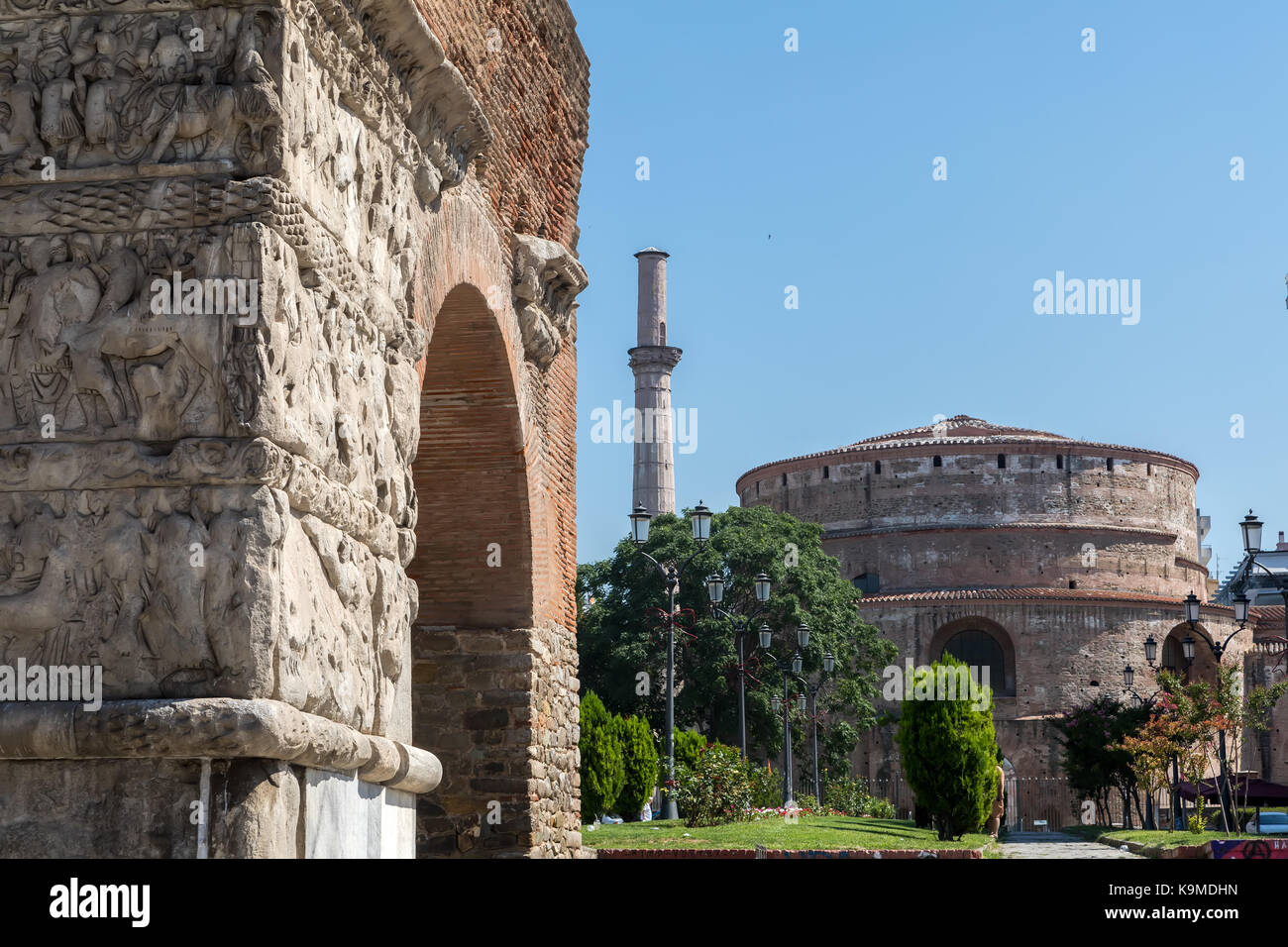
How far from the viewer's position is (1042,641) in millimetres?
43938

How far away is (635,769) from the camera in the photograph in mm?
26188

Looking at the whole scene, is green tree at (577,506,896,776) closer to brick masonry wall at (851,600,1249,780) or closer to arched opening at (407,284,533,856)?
brick masonry wall at (851,600,1249,780)

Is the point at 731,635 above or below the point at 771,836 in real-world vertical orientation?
above

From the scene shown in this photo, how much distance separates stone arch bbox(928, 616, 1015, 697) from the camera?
44438 millimetres

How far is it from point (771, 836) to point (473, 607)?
8898 mm

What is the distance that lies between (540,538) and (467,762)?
1513 mm

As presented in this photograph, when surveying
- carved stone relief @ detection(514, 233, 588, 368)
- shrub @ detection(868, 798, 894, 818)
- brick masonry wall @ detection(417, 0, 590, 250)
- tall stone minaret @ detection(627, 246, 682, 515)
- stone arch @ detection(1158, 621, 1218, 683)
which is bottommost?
shrub @ detection(868, 798, 894, 818)

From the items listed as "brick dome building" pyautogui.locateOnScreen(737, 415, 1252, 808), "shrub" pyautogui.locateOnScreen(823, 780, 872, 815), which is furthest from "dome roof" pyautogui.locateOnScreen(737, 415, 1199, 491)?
"shrub" pyautogui.locateOnScreen(823, 780, 872, 815)

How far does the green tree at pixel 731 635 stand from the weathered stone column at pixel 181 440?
29.2 metres

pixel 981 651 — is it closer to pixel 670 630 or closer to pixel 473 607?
pixel 670 630

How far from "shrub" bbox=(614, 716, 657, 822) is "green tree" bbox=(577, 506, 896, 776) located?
24.8 ft

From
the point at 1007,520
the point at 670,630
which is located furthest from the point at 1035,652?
the point at 670,630

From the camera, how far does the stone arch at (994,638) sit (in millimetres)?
44438
